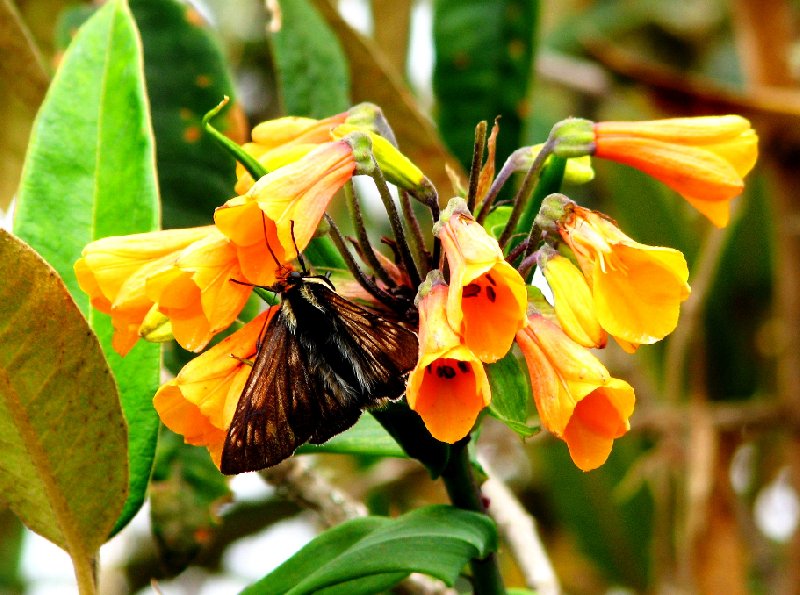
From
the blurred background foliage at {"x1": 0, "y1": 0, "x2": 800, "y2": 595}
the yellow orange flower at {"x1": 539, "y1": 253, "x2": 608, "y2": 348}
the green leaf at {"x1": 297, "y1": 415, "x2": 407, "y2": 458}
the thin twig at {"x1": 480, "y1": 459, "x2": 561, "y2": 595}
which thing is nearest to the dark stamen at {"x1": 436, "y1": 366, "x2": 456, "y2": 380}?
the yellow orange flower at {"x1": 539, "y1": 253, "x2": 608, "y2": 348}

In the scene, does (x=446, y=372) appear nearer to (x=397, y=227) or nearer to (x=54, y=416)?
(x=397, y=227)

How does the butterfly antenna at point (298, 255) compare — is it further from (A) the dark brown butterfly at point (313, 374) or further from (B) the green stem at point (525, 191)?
(B) the green stem at point (525, 191)

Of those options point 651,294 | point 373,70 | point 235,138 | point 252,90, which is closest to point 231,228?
point 651,294

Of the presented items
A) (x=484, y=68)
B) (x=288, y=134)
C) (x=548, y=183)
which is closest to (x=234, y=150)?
(x=288, y=134)

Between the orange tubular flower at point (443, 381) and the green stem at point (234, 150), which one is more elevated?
the green stem at point (234, 150)

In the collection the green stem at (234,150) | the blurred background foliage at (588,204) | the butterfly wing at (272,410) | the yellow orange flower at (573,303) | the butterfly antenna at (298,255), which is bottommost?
the blurred background foliage at (588,204)

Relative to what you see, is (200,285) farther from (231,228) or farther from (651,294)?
(651,294)

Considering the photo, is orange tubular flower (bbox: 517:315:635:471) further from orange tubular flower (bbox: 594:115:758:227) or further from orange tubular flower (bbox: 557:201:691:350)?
orange tubular flower (bbox: 594:115:758:227)

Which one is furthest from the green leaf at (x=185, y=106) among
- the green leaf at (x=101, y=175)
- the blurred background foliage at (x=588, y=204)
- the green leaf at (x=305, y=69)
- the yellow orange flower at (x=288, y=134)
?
the yellow orange flower at (x=288, y=134)
